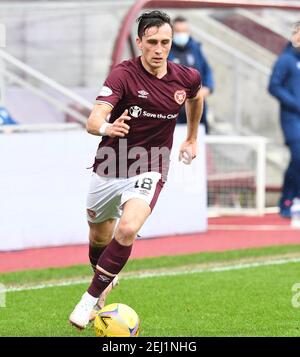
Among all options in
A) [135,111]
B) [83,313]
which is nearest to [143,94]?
[135,111]

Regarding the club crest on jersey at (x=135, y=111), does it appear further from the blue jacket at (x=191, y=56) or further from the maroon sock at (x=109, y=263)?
the blue jacket at (x=191, y=56)

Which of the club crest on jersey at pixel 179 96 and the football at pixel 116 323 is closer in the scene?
the football at pixel 116 323

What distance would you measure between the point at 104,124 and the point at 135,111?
0.62 meters

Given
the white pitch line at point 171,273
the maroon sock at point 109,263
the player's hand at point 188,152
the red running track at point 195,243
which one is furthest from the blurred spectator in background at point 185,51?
the maroon sock at point 109,263

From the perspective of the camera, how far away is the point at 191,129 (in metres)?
9.45

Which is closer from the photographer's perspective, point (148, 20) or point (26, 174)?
point (148, 20)

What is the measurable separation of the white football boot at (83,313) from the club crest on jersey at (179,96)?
5.12 ft

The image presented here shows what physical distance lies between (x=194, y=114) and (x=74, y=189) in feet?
14.2

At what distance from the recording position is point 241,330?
8531 millimetres

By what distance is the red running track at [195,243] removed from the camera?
492 inches

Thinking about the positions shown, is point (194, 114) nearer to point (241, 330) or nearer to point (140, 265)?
point (241, 330)

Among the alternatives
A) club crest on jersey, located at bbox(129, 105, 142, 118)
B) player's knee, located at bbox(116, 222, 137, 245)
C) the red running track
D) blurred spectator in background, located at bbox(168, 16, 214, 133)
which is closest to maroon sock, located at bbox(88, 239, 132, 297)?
player's knee, located at bbox(116, 222, 137, 245)

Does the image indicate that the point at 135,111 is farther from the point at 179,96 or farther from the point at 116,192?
the point at 116,192
